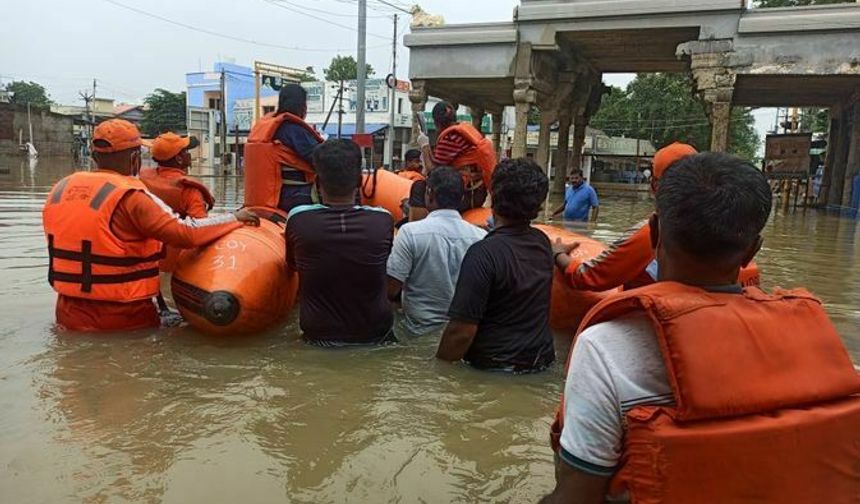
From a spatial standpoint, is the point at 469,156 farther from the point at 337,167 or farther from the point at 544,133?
the point at 544,133

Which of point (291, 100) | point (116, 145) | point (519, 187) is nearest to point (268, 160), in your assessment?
point (291, 100)

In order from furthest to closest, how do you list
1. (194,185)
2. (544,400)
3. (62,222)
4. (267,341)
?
(194,185)
(267,341)
(62,222)
(544,400)

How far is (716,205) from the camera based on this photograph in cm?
135

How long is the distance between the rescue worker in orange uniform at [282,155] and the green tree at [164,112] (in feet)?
172

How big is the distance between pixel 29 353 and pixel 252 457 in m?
2.06

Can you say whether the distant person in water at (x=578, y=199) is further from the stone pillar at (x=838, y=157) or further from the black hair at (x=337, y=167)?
the stone pillar at (x=838, y=157)

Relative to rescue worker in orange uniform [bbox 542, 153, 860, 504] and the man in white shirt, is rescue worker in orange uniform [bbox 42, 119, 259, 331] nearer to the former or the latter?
the man in white shirt

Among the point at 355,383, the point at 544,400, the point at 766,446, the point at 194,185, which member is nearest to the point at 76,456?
the point at 355,383

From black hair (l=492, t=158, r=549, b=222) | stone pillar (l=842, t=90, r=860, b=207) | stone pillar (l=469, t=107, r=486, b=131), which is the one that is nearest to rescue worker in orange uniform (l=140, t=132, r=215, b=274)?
black hair (l=492, t=158, r=549, b=222)

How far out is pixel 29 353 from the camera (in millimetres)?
3857

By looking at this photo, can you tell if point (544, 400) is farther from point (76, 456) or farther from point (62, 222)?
point (62, 222)

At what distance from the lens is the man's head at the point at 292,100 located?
5.04 meters

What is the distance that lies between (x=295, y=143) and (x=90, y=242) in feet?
5.55

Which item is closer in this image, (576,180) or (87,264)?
(87,264)
